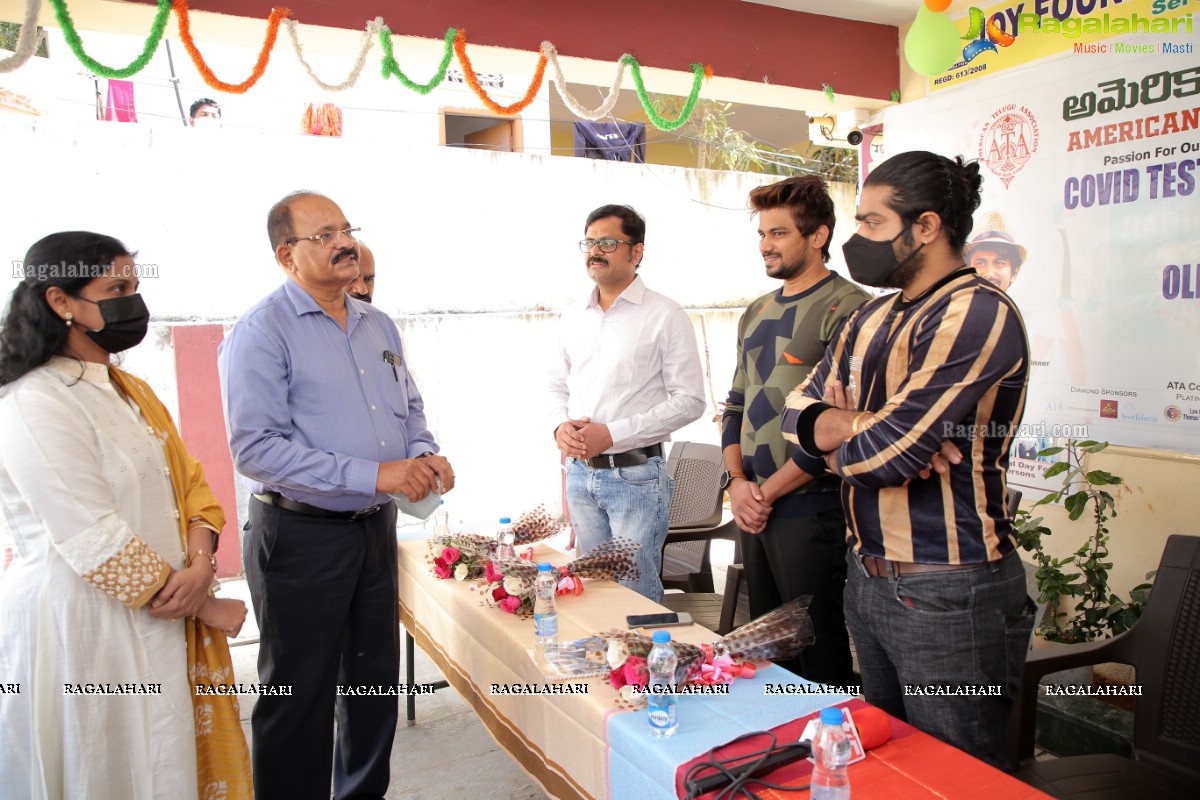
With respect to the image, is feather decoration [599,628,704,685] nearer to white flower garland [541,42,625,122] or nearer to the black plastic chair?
the black plastic chair

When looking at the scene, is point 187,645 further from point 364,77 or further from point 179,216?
point 364,77

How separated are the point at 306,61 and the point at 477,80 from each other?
750 millimetres

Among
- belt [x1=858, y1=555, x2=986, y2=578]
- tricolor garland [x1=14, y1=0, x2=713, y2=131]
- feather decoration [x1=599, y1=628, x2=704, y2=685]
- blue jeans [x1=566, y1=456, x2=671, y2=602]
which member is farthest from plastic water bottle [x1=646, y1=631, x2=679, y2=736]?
tricolor garland [x1=14, y1=0, x2=713, y2=131]

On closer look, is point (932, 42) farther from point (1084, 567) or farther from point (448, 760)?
point (448, 760)

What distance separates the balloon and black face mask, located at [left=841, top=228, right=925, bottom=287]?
2.61 m

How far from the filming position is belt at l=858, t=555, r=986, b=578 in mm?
1747

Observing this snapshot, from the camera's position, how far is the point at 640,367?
9.97 ft

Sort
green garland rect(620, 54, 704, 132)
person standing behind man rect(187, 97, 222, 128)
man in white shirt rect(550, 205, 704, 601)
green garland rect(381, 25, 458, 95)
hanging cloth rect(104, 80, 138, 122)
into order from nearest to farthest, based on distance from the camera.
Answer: man in white shirt rect(550, 205, 704, 601), green garland rect(381, 25, 458, 95), green garland rect(620, 54, 704, 132), hanging cloth rect(104, 80, 138, 122), person standing behind man rect(187, 97, 222, 128)

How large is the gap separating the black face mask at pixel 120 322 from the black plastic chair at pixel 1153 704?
246 centimetres

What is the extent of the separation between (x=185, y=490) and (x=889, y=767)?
1.84 meters

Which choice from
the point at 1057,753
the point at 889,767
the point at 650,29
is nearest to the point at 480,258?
the point at 650,29

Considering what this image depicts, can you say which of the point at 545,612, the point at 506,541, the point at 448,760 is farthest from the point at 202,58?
the point at 448,760

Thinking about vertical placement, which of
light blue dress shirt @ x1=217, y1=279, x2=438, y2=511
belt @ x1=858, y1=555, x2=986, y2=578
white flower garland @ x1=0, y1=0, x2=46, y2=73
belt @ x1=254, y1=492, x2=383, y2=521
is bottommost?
belt @ x1=858, y1=555, x2=986, y2=578

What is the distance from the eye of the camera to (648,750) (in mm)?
1547
